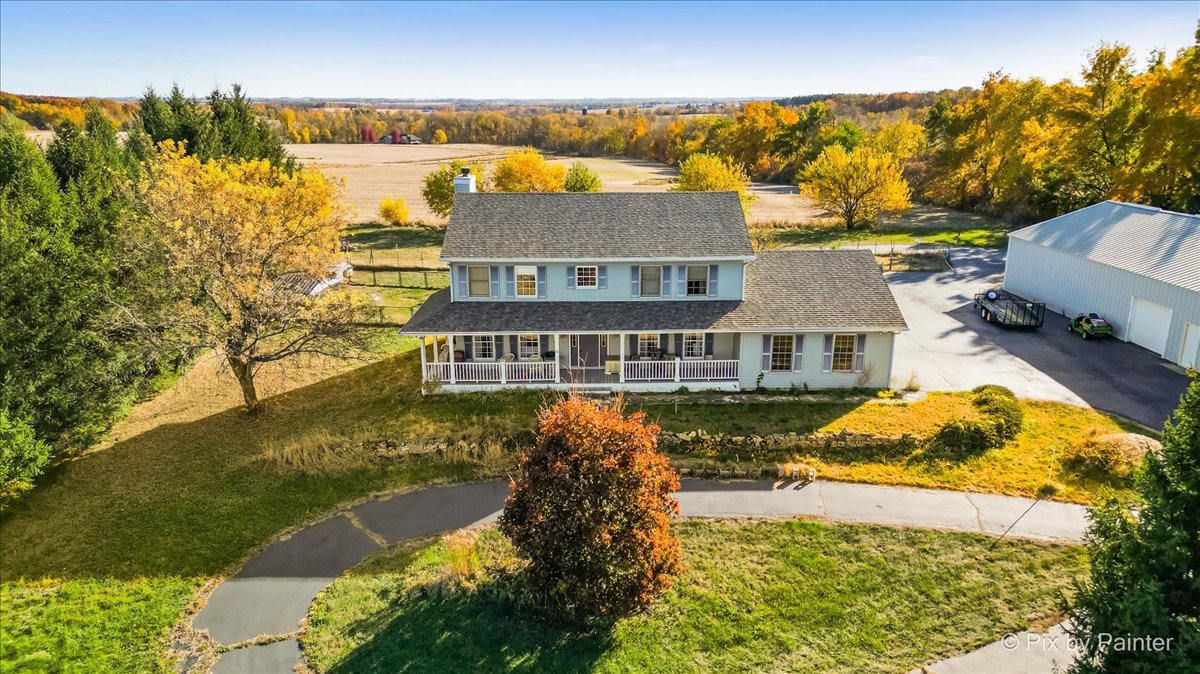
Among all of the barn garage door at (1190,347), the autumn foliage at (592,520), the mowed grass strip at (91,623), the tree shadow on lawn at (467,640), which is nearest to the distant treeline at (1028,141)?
the barn garage door at (1190,347)

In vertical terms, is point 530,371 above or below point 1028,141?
below

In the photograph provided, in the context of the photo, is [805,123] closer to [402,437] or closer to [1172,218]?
[1172,218]

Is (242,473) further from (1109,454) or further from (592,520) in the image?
(1109,454)

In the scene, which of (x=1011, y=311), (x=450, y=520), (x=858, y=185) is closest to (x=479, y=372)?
(x=450, y=520)

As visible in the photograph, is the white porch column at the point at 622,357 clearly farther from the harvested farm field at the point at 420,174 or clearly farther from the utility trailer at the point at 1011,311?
the harvested farm field at the point at 420,174

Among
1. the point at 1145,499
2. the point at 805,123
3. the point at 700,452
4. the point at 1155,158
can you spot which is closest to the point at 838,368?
the point at 700,452

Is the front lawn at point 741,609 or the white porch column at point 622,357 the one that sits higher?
the white porch column at point 622,357

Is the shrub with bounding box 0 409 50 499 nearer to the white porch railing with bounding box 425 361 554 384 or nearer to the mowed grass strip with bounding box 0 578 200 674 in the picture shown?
the mowed grass strip with bounding box 0 578 200 674
